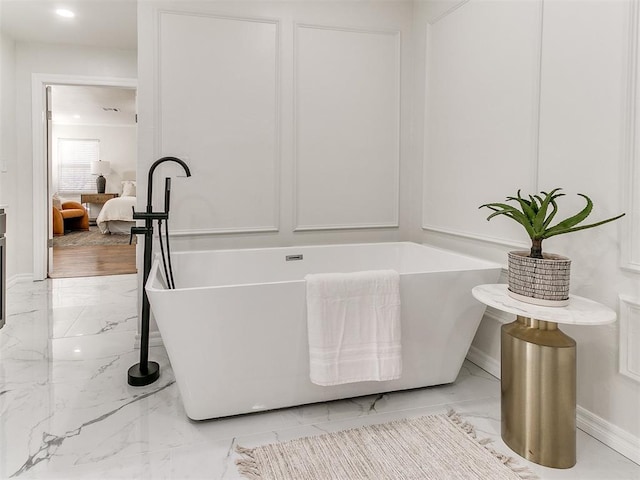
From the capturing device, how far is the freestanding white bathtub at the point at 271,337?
166 cm

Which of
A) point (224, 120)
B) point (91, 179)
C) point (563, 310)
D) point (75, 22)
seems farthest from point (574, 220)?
point (91, 179)

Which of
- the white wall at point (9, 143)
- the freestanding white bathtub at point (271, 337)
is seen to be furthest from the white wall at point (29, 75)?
the freestanding white bathtub at point (271, 337)

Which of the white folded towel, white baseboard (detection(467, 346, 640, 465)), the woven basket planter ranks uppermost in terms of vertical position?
the woven basket planter

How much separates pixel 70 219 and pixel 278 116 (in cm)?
720

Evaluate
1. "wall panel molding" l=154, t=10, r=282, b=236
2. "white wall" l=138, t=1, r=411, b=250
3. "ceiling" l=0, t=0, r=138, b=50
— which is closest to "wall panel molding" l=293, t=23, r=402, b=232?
"white wall" l=138, t=1, r=411, b=250

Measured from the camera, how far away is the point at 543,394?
1.54 meters

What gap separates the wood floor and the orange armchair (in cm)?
149

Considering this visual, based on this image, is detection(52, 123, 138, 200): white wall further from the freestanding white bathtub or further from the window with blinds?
the freestanding white bathtub

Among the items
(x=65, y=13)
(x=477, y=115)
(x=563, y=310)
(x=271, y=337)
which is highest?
(x=65, y=13)

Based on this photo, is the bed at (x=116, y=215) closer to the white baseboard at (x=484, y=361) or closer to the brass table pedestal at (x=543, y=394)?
the white baseboard at (x=484, y=361)

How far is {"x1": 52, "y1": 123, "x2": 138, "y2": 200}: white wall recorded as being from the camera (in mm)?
9898

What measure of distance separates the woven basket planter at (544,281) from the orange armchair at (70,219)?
794 cm

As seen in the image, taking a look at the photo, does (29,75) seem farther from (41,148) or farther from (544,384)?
(544,384)

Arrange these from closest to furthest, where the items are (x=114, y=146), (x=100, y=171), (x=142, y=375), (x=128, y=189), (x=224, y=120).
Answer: (x=142, y=375)
(x=224, y=120)
(x=128, y=189)
(x=100, y=171)
(x=114, y=146)
